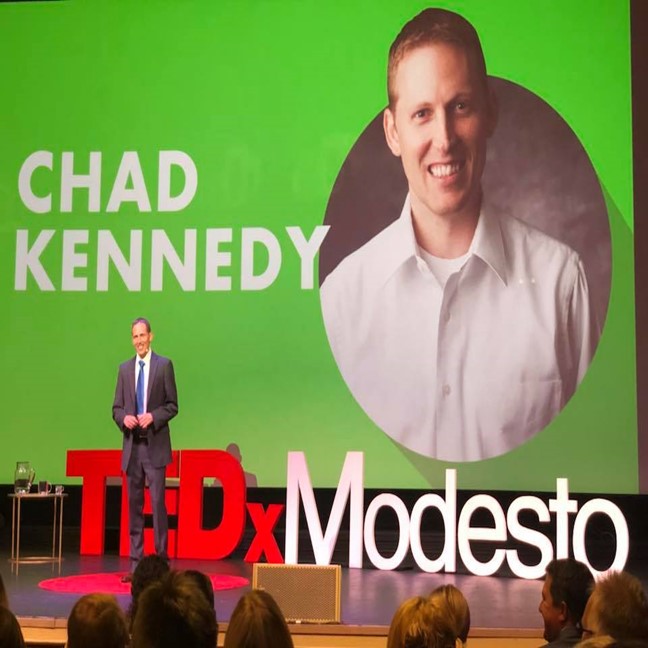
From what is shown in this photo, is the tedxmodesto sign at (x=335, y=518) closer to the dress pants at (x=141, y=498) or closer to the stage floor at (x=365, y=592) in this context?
the stage floor at (x=365, y=592)

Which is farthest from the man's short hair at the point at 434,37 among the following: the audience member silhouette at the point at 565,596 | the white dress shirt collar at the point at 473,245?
the audience member silhouette at the point at 565,596

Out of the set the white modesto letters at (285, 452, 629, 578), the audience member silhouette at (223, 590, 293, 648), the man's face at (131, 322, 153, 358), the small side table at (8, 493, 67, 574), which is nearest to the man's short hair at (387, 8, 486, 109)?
the man's face at (131, 322, 153, 358)

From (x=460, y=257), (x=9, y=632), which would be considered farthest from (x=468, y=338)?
(x=9, y=632)

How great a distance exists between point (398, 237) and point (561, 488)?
7.17 feet

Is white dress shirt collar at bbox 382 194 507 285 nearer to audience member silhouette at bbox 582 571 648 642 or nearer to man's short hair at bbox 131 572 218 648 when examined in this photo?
audience member silhouette at bbox 582 571 648 642

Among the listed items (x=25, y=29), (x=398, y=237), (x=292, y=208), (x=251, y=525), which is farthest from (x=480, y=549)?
(x=25, y=29)

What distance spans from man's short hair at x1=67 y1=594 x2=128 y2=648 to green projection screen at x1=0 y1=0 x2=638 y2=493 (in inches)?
231

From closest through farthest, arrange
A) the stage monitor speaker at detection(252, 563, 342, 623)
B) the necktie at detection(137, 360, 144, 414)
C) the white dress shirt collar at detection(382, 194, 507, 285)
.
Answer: the stage monitor speaker at detection(252, 563, 342, 623)
the necktie at detection(137, 360, 144, 414)
the white dress shirt collar at detection(382, 194, 507, 285)

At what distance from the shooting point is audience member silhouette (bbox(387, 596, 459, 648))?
2467 millimetres

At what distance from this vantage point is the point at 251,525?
878 cm

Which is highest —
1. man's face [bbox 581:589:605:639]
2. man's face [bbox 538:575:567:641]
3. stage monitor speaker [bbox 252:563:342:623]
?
man's face [bbox 581:589:605:639]

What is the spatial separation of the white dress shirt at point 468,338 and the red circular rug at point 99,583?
1.82 metres

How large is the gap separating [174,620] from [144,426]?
4624 millimetres

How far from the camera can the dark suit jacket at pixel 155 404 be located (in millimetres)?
6816
